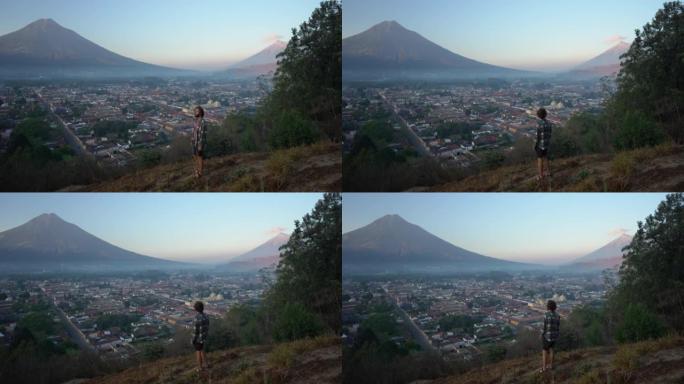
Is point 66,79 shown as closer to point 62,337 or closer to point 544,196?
point 62,337

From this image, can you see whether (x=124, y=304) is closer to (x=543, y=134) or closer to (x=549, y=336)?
(x=549, y=336)

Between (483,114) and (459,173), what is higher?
(483,114)

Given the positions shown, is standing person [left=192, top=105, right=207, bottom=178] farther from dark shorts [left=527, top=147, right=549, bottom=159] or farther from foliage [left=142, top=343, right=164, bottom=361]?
dark shorts [left=527, top=147, right=549, bottom=159]

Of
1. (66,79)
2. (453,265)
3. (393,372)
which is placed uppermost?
(66,79)

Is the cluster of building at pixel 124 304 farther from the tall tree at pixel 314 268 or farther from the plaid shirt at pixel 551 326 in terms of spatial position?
the plaid shirt at pixel 551 326

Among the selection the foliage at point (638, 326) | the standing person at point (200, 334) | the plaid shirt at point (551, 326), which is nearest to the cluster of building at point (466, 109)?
the plaid shirt at point (551, 326)

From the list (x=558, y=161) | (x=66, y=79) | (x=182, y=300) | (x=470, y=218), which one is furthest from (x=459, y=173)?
(x=66, y=79)

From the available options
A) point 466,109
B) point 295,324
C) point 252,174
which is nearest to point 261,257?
point 295,324
